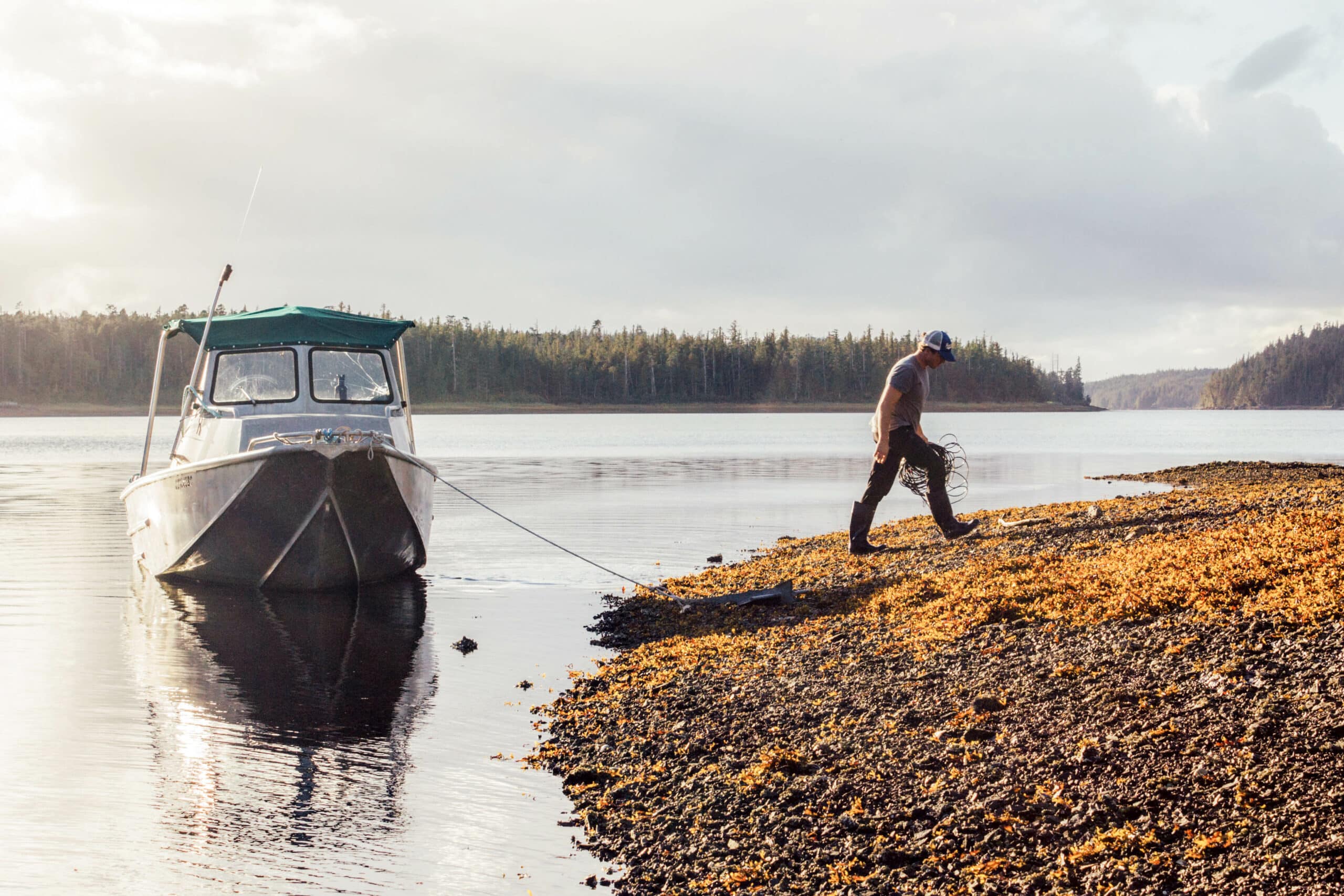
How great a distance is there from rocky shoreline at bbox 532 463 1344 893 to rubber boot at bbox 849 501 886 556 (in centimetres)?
308

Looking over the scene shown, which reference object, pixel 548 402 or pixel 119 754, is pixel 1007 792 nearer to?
pixel 119 754

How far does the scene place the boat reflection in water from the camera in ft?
21.9

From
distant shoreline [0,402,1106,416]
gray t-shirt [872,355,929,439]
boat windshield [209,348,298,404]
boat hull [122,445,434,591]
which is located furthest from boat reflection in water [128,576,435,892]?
distant shoreline [0,402,1106,416]

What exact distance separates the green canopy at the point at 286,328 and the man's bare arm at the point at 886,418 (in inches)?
304

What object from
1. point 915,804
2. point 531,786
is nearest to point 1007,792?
point 915,804

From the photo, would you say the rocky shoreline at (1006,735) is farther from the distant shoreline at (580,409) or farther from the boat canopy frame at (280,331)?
the distant shoreline at (580,409)

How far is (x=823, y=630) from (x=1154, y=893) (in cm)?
556

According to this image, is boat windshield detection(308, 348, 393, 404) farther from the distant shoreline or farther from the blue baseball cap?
the distant shoreline

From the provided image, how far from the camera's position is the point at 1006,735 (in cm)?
633

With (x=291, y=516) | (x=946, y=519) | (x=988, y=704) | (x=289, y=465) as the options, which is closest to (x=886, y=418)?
(x=946, y=519)

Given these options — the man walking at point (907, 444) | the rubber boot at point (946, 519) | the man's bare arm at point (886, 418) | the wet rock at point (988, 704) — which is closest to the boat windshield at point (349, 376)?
the man walking at point (907, 444)

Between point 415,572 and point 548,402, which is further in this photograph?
point 548,402

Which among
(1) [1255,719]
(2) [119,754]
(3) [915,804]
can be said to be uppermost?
(1) [1255,719]

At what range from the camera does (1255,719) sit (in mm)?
5691
